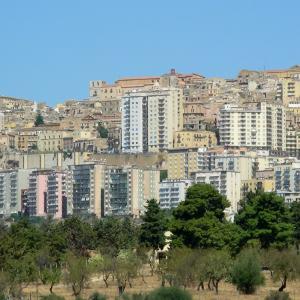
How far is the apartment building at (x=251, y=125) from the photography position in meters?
133

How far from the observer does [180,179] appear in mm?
120312

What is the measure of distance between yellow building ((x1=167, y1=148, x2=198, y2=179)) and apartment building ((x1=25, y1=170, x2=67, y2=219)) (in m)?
7.88

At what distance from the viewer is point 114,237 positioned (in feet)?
210

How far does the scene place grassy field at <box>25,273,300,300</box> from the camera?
46812 millimetres

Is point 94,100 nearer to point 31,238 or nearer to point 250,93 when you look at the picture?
point 250,93

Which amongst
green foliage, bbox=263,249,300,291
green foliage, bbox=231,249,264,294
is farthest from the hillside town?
green foliage, bbox=231,249,264,294

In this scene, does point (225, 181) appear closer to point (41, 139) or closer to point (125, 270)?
point (41, 139)

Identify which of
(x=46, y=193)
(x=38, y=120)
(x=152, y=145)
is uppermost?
(x=38, y=120)

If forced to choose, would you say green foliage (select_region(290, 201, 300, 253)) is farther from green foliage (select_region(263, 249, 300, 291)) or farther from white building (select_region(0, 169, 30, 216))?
white building (select_region(0, 169, 30, 216))

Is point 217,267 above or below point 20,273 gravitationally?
above

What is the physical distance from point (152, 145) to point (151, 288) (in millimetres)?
85386

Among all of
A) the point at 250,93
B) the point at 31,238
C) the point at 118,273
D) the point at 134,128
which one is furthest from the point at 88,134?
the point at 118,273

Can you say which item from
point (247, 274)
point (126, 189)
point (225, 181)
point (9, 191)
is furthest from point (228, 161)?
point (247, 274)

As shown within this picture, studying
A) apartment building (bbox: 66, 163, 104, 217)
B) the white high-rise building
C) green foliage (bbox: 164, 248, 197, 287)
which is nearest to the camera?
green foliage (bbox: 164, 248, 197, 287)
